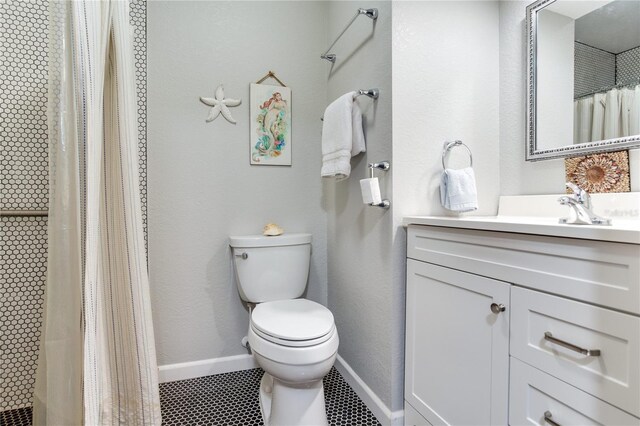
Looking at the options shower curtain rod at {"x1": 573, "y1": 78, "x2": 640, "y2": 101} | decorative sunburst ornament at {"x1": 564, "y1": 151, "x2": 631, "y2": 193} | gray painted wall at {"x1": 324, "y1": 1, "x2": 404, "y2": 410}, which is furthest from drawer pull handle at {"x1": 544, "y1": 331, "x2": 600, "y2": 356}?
shower curtain rod at {"x1": 573, "y1": 78, "x2": 640, "y2": 101}

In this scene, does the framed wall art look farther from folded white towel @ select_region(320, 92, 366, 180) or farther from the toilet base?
the toilet base

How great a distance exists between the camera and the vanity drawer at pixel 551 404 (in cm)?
72

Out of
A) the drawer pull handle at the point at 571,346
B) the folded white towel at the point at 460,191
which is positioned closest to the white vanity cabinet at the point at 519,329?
the drawer pull handle at the point at 571,346

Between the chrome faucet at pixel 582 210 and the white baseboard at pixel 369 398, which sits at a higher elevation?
the chrome faucet at pixel 582 210

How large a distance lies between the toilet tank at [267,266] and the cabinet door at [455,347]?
67 centimetres

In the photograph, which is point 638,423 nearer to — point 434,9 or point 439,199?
point 439,199

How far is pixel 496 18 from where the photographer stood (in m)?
1.55

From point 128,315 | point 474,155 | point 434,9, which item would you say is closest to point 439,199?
point 474,155

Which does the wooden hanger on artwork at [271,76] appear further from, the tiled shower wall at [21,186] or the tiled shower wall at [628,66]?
the tiled shower wall at [628,66]

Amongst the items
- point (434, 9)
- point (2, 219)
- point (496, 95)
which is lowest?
point (2, 219)

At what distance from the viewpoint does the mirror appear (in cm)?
114

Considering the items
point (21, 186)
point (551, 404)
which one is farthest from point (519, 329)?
point (21, 186)

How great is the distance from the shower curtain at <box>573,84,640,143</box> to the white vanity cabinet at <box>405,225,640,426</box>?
0.66 m

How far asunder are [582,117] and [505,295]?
838 millimetres
